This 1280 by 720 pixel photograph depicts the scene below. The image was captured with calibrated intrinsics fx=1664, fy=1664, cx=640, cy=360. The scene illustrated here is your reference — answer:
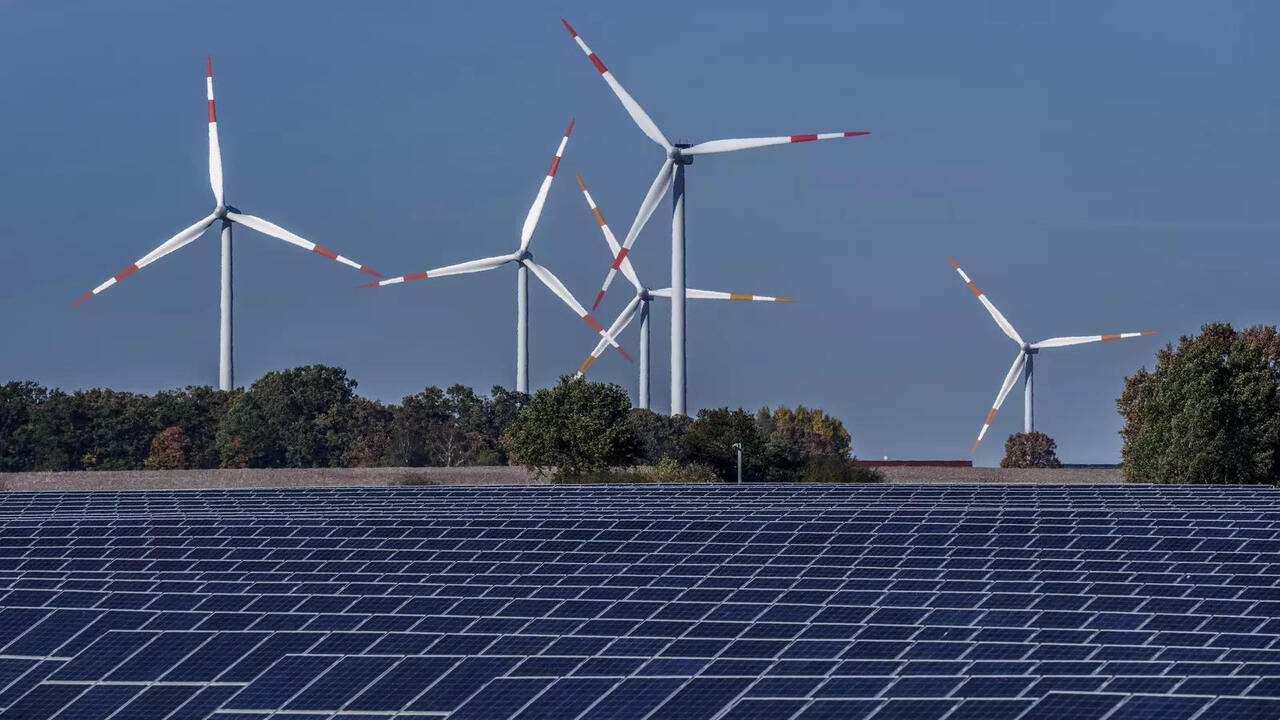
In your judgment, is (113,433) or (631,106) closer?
(631,106)

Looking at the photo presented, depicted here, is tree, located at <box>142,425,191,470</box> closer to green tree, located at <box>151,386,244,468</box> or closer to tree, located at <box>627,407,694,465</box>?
green tree, located at <box>151,386,244,468</box>

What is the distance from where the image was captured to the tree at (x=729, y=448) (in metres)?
131

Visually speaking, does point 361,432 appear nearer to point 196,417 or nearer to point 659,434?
point 196,417

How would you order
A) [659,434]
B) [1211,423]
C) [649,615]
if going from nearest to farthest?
[649,615] < [1211,423] < [659,434]

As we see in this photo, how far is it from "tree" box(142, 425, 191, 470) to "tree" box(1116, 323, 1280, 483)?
330 feet

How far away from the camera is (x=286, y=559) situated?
163 feet

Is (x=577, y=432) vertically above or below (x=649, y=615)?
above

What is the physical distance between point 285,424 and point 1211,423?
103 m

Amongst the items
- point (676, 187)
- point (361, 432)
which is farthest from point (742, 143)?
point (361, 432)

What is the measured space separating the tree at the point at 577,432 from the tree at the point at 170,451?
60339 mm

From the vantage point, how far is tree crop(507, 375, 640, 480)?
406 feet

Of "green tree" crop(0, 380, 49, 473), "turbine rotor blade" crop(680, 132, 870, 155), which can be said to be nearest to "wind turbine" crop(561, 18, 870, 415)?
"turbine rotor blade" crop(680, 132, 870, 155)

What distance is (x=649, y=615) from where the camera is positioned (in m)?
43.7

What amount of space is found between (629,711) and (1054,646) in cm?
1149
